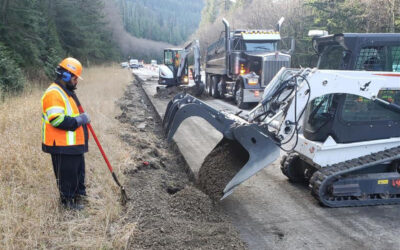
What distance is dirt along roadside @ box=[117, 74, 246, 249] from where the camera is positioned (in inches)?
149

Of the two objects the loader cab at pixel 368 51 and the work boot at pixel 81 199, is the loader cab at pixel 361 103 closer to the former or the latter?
the loader cab at pixel 368 51

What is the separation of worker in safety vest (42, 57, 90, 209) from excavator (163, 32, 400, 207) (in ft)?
6.09

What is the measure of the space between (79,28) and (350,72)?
96.8 ft

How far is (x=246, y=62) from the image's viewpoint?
15953 millimetres

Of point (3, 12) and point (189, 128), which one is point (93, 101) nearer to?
point (189, 128)

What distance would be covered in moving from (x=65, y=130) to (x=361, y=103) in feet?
13.5

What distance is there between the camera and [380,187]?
504cm

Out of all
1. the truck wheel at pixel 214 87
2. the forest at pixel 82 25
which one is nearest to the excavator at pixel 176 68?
the truck wheel at pixel 214 87

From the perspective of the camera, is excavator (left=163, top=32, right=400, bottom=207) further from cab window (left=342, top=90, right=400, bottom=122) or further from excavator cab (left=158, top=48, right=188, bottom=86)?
excavator cab (left=158, top=48, right=188, bottom=86)

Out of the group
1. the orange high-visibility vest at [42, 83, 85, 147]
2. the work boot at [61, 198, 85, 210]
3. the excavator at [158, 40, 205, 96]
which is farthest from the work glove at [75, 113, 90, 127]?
the excavator at [158, 40, 205, 96]

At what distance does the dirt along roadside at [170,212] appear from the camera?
3.79 m

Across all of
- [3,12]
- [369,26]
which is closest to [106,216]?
[3,12]

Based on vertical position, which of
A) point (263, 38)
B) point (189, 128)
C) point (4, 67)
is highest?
point (263, 38)

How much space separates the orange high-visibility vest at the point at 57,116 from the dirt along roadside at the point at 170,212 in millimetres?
1101
